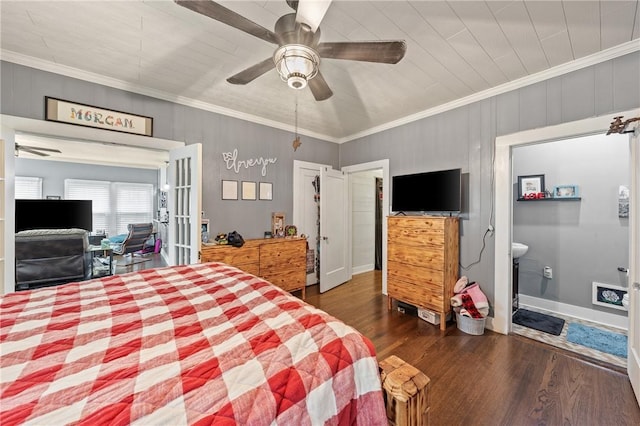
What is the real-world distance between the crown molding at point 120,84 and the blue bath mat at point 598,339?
422 centimetres

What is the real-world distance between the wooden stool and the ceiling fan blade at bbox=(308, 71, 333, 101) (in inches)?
69.4

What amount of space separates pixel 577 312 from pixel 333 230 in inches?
125

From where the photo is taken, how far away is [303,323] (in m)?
1.04

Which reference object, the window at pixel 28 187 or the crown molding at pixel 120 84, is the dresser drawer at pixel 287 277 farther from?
the window at pixel 28 187

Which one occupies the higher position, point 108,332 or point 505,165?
point 505,165

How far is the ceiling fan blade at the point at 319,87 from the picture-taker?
→ 1813 mm

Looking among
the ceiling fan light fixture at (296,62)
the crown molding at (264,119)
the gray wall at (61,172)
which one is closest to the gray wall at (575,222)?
the crown molding at (264,119)

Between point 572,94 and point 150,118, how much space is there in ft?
13.4

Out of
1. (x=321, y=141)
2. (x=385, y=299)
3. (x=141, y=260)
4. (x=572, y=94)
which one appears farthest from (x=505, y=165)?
(x=141, y=260)

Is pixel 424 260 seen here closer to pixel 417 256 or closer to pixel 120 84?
pixel 417 256

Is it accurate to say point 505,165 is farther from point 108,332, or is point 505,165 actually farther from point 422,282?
point 108,332

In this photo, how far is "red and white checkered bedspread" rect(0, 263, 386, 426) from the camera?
0.63 m

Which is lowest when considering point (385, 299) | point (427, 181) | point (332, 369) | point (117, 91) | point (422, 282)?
point (385, 299)

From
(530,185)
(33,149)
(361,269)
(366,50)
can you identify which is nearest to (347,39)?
(366,50)
